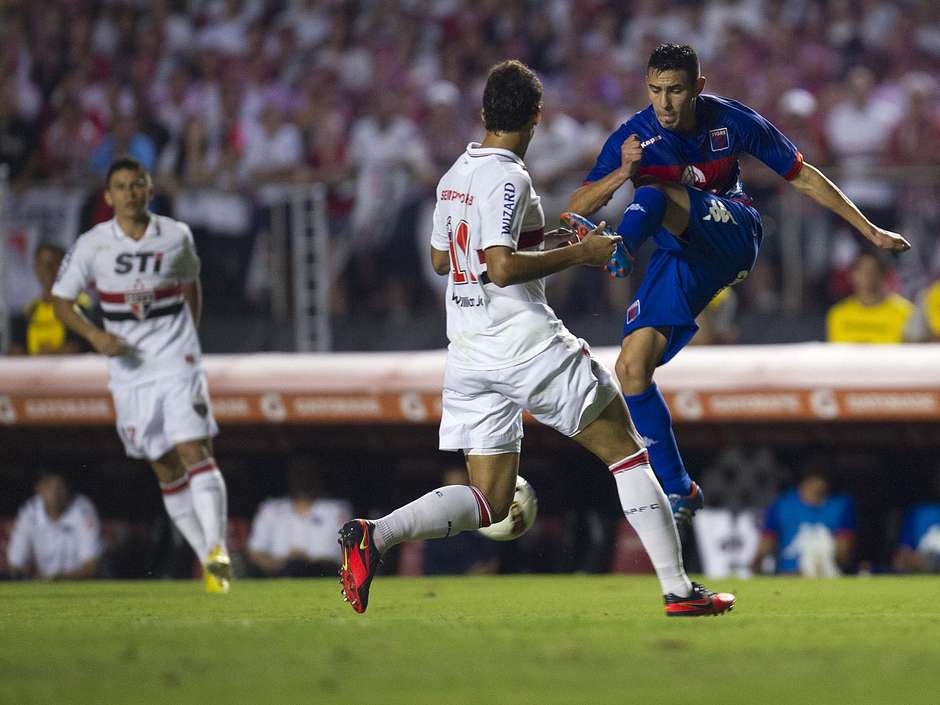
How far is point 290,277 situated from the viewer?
487 inches

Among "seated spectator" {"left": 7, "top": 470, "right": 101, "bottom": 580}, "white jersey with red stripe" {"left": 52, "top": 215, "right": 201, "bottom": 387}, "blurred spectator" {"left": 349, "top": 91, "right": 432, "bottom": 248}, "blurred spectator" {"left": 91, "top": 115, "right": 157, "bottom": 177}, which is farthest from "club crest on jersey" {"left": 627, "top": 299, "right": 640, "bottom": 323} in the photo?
"blurred spectator" {"left": 91, "top": 115, "right": 157, "bottom": 177}

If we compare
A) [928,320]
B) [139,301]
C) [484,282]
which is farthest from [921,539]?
[484,282]

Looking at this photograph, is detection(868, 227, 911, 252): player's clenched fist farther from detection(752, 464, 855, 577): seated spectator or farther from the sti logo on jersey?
detection(752, 464, 855, 577): seated spectator

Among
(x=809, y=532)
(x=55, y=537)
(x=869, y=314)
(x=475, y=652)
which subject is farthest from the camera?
(x=55, y=537)

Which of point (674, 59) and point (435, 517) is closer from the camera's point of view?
point (435, 517)

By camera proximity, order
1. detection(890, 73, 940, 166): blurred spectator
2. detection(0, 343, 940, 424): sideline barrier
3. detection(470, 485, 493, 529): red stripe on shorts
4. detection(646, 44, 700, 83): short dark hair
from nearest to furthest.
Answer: detection(470, 485, 493, 529): red stripe on shorts
detection(646, 44, 700, 83): short dark hair
detection(0, 343, 940, 424): sideline barrier
detection(890, 73, 940, 166): blurred spectator

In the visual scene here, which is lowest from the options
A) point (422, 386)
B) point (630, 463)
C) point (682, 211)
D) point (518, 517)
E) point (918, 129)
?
point (518, 517)

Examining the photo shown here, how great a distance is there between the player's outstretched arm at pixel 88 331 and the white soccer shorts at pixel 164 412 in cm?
31

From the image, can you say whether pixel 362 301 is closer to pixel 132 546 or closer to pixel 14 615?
pixel 132 546

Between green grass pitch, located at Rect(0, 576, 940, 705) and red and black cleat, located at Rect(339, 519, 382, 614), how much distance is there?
12 centimetres

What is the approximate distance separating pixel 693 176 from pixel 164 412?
3.75 meters

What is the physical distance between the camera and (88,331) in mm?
9570

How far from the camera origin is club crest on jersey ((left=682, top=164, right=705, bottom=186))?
24.8 ft

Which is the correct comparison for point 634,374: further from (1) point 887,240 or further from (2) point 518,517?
(1) point 887,240
